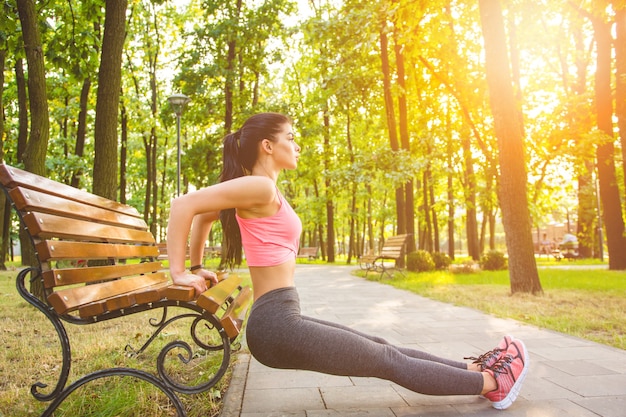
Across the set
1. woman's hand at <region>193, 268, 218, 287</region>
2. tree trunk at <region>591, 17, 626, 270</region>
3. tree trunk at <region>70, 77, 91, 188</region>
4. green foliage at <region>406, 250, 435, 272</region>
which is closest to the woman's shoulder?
woman's hand at <region>193, 268, 218, 287</region>

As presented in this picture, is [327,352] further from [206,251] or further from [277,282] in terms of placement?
[206,251]

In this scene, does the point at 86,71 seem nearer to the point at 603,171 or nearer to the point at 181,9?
the point at 603,171

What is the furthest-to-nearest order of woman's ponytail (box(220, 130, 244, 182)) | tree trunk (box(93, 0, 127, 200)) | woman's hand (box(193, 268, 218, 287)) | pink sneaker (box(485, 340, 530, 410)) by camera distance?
tree trunk (box(93, 0, 127, 200)) < woman's hand (box(193, 268, 218, 287)) < pink sneaker (box(485, 340, 530, 410)) < woman's ponytail (box(220, 130, 244, 182))

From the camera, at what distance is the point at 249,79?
19.5m

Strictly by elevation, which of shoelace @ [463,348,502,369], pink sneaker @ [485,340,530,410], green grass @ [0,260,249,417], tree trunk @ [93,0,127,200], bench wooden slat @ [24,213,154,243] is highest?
tree trunk @ [93,0,127,200]

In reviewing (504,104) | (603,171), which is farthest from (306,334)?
(603,171)

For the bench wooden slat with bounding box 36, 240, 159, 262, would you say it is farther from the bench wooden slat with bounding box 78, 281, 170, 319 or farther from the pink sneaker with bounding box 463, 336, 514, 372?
the pink sneaker with bounding box 463, 336, 514, 372

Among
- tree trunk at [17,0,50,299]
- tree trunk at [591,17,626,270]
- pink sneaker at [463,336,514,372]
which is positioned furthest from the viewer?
tree trunk at [591,17,626,270]

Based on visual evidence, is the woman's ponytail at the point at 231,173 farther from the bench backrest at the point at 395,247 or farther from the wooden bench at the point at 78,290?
the bench backrest at the point at 395,247

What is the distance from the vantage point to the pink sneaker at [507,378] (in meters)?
2.88

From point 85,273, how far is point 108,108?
521 centimetres

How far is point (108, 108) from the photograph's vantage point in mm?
7305

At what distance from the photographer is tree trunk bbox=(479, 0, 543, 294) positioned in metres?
8.74

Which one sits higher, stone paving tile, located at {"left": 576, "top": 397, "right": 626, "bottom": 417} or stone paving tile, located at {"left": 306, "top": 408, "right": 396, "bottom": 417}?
stone paving tile, located at {"left": 306, "top": 408, "right": 396, "bottom": 417}
